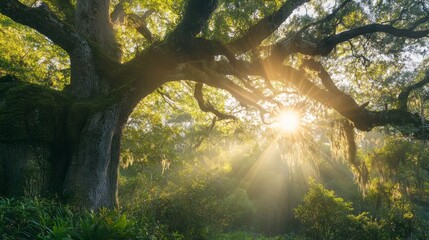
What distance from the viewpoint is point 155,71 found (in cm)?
823

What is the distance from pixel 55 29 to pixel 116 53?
221 centimetres

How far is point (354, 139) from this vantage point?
10195 mm

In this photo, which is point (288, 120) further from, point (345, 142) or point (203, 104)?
point (203, 104)

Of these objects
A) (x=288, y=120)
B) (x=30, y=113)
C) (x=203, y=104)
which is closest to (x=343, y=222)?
(x=288, y=120)

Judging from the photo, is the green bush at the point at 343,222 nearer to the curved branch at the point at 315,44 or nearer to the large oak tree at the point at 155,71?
the large oak tree at the point at 155,71

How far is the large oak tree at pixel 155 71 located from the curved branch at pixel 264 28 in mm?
24

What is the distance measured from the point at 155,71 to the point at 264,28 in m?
2.95

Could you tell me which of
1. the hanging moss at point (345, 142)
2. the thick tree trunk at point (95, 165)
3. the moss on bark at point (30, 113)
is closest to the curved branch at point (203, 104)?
the thick tree trunk at point (95, 165)

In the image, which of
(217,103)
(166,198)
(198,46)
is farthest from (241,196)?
(198,46)

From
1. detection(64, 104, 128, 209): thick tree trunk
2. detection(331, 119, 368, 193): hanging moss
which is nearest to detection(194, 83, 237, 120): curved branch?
detection(64, 104, 128, 209): thick tree trunk

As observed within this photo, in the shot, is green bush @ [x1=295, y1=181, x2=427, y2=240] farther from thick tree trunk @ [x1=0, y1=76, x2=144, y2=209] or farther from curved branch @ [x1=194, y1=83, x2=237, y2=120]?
thick tree trunk @ [x1=0, y1=76, x2=144, y2=209]

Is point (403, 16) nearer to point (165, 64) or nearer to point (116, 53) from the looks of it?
point (165, 64)

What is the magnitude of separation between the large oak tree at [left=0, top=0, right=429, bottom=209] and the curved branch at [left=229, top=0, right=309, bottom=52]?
0.08 ft

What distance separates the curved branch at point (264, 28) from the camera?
7.42 m
